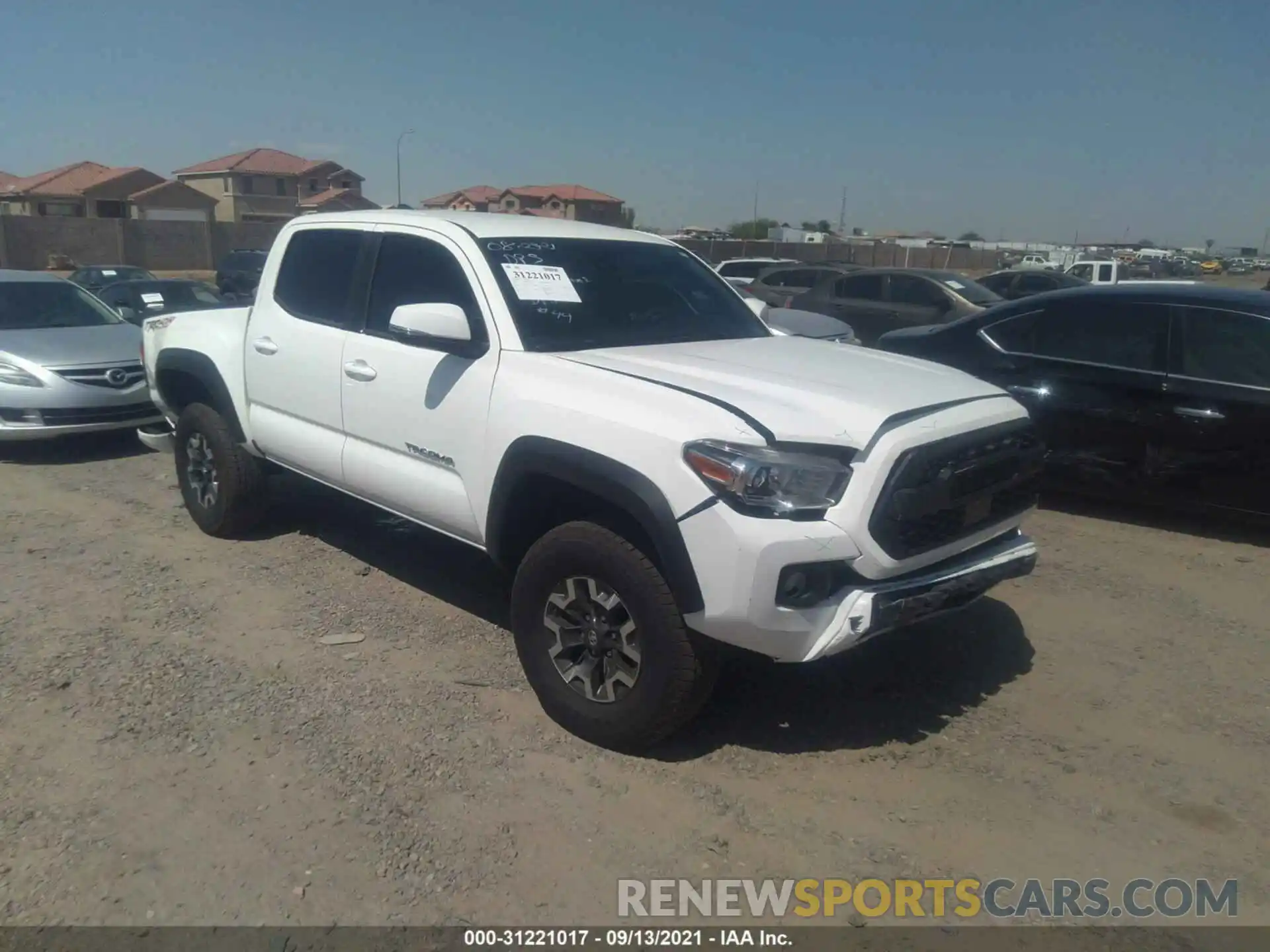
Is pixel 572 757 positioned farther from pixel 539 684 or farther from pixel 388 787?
pixel 388 787

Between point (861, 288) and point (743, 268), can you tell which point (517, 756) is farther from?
point (743, 268)

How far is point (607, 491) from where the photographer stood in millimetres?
3449

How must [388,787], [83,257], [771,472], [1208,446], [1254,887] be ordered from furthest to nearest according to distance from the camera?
[83,257], [1208,446], [388,787], [771,472], [1254,887]

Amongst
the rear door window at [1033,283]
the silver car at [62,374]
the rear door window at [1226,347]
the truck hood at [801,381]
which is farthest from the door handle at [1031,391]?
the rear door window at [1033,283]

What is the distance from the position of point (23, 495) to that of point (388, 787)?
5311mm

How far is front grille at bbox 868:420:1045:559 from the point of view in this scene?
332 centimetres

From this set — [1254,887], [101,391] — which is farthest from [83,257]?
[1254,887]

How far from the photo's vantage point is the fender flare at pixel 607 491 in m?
3.25

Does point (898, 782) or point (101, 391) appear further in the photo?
point (101, 391)

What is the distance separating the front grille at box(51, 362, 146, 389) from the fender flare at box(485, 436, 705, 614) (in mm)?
5681

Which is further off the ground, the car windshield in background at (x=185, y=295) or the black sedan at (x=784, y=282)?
the black sedan at (x=784, y=282)

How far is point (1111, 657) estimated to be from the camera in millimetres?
4570

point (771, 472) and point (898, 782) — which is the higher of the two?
point (771, 472)

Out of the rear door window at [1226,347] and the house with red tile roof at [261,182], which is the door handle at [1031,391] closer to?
the rear door window at [1226,347]
